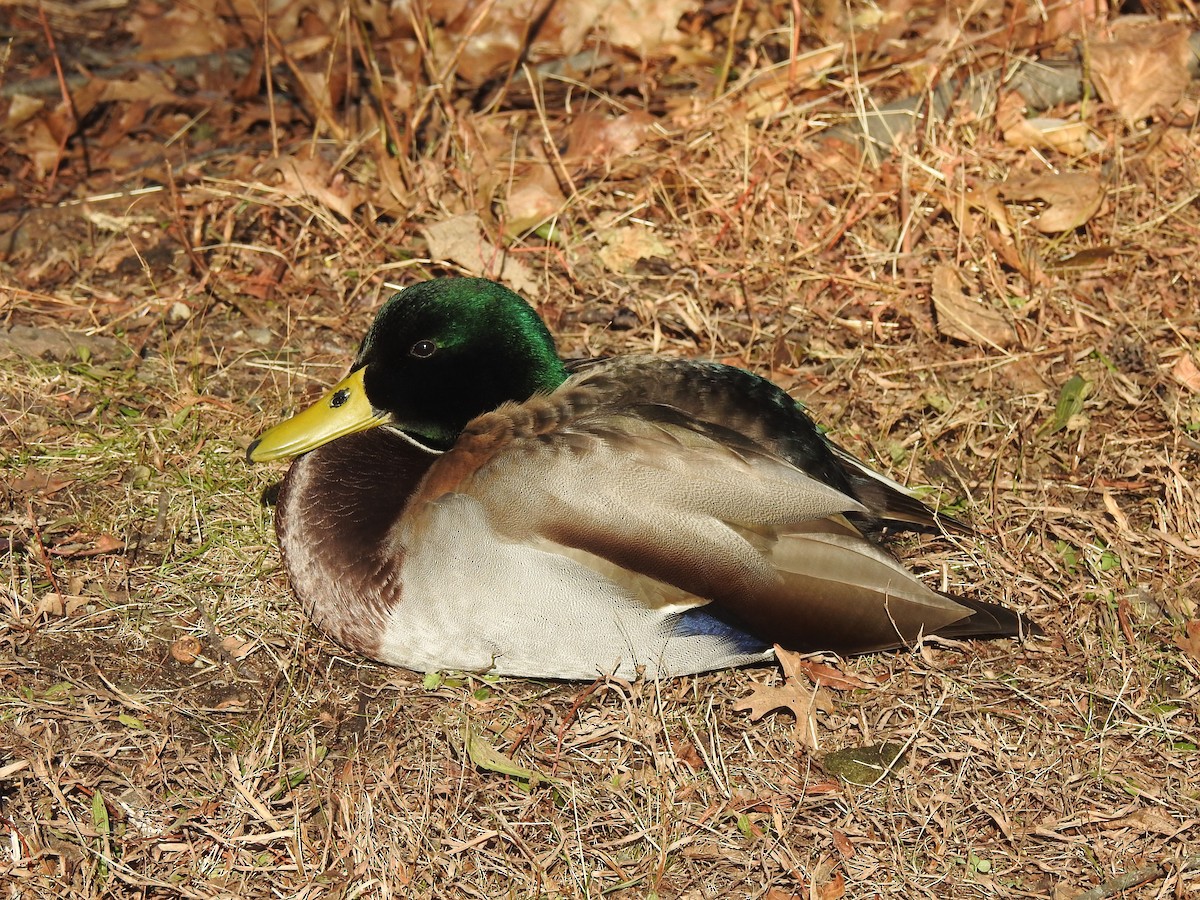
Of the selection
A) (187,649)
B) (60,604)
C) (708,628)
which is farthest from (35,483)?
(708,628)

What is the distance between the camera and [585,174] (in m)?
4.80

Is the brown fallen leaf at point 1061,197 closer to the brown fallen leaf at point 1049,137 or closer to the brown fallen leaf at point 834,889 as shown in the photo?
the brown fallen leaf at point 1049,137

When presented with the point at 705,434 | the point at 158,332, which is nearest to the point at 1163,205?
the point at 705,434

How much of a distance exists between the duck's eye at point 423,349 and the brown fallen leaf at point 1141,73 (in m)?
3.11

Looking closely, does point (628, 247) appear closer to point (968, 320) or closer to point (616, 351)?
point (616, 351)

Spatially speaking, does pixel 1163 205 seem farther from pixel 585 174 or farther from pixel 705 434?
pixel 705 434

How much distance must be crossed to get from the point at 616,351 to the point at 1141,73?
93.5 inches

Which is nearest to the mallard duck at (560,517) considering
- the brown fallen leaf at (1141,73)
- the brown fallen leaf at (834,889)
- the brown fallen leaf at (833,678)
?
the brown fallen leaf at (833,678)

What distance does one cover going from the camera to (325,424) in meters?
3.12

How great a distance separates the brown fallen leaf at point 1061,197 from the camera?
4.47 meters

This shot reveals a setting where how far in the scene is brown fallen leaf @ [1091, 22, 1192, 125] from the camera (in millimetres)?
4863

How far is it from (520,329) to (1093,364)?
1992mm

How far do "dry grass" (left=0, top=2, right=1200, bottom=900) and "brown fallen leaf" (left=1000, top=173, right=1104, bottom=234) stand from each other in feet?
0.22

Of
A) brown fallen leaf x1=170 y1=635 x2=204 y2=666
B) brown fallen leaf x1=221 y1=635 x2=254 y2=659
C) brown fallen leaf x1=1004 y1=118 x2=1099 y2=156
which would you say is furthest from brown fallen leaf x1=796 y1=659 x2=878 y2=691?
brown fallen leaf x1=1004 y1=118 x2=1099 y2=156
